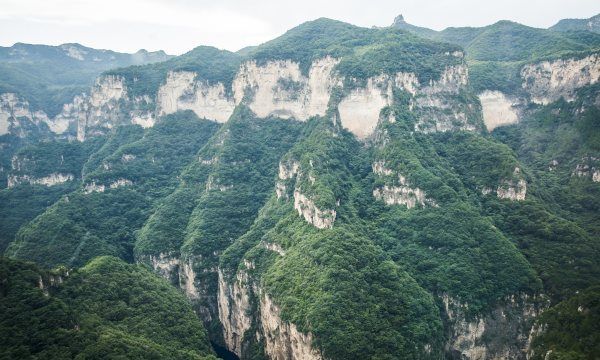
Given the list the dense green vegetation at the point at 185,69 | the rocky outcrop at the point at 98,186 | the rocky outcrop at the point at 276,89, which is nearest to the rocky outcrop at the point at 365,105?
the rocky outcrop at the point at 276,89

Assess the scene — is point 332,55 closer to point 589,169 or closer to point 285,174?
point 285,174

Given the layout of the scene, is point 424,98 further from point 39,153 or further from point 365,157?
point 39,153

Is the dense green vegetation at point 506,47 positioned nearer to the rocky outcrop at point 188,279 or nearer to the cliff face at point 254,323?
the cliff face at point 254,323

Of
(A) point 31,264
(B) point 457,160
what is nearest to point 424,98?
(B) point 457,160

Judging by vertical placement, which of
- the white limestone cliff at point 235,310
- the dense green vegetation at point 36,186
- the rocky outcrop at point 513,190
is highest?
the rocky outcrop at point 513,190

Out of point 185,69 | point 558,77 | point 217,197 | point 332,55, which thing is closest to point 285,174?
point 217,197

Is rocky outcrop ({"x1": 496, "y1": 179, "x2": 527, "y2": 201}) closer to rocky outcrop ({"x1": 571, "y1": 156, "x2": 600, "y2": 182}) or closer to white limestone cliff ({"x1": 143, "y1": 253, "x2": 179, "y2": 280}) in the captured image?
rocky outcrop ({"x1": 571, "y1": 156, "x2": 600, "y2": 182})

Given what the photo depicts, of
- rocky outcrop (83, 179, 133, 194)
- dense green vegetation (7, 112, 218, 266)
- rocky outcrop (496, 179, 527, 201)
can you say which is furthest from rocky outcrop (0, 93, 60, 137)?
rocky outcrop (496, 179, 527, 201)
